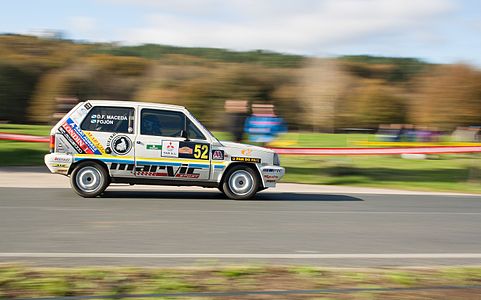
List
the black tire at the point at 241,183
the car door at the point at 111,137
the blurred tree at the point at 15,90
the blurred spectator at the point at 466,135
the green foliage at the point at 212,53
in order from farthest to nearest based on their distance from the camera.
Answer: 1. the green foliage at the point at 212,53
2. the blurred tree at the point at 15,90
3. the blurred spectator at the point at 466,135
4. the black tire at the point at 241,183
5. the car door at the point at 111,137

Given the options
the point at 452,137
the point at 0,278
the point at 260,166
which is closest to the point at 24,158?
the point at 260,166

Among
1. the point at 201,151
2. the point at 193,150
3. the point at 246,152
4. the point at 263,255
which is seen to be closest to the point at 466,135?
the point at 246,152

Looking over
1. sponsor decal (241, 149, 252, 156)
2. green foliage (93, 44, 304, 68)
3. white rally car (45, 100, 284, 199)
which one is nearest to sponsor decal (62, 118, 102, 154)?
white rally car (45, 100, 284, 199)

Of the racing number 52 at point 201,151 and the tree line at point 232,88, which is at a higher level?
the tree line at point 232,88

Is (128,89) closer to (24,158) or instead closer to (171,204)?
(24,158)

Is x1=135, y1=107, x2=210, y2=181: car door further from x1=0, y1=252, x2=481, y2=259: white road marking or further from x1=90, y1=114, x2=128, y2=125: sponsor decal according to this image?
x1=0, y1=252, x2=481, y2=259: white road marking

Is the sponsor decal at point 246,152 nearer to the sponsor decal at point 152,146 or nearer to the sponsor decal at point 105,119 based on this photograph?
the sponsor decal at point 152,146

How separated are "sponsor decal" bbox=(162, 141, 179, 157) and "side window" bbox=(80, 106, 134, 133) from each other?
687 millimetres

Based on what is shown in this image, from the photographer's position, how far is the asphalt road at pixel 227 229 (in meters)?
7.45

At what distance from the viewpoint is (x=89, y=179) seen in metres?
11.8

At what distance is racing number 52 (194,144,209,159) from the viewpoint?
12125 millimetres

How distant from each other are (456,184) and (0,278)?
14.5 metres

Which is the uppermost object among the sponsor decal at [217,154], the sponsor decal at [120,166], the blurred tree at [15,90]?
the blurred tree at [15,90]

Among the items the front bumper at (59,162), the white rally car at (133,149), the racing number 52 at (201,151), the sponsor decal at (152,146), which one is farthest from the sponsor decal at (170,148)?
the front bumper at (59,162)
